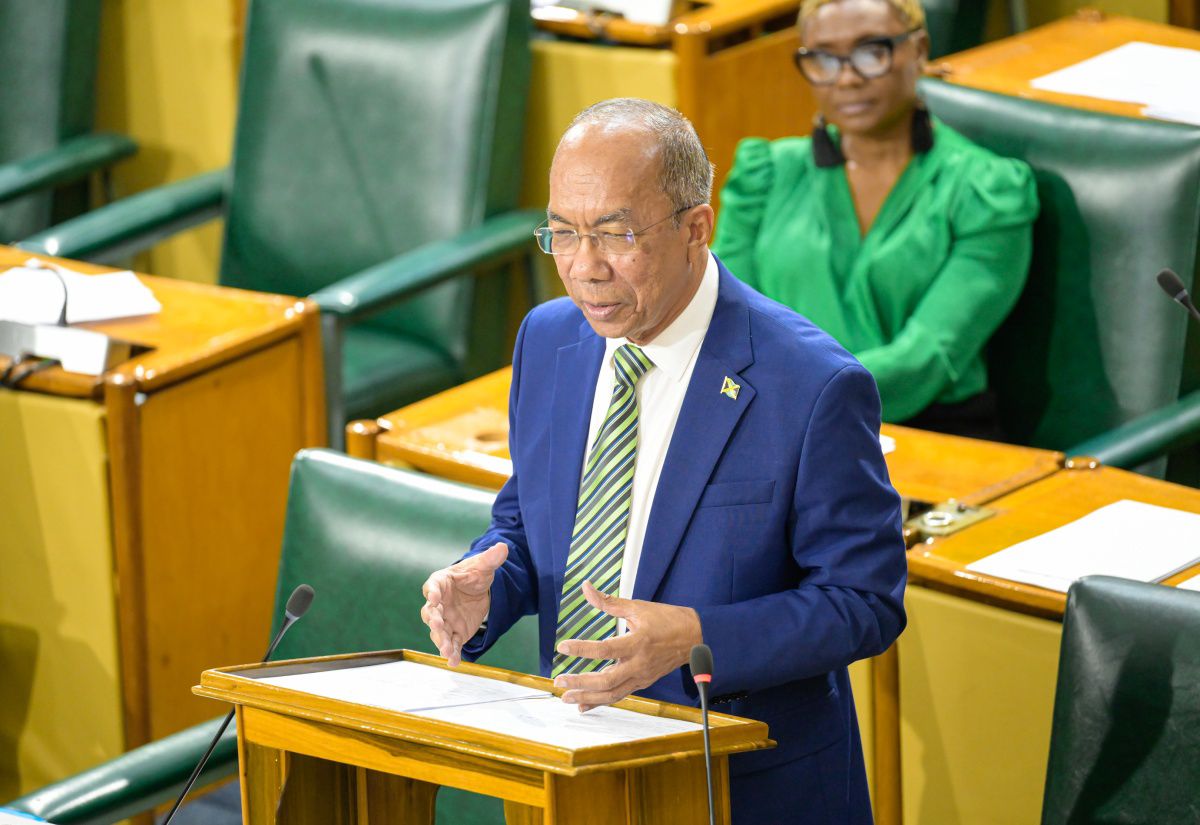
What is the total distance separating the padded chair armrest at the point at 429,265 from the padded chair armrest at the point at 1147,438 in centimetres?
123

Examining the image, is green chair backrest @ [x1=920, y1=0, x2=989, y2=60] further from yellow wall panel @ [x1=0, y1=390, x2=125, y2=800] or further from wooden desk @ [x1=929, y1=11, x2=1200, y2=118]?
yellow wall panel @ [x1=0, y1=390, x2=125, y2=800]

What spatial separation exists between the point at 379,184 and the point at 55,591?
1198mm

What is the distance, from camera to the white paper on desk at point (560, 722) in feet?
4.66

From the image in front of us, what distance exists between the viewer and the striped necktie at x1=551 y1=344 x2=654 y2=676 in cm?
174

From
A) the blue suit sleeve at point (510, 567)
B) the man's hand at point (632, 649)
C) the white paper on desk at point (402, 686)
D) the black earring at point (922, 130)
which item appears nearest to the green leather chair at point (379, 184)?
the black earring at point (922, 130)

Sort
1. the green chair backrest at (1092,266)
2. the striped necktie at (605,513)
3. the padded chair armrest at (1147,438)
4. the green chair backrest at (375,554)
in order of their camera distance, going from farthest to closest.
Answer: the green chair backrest at (1092,266), the padded chair armrest at (1147,438), the green chair backrest at (375,554), the striped necktie at (605,513)

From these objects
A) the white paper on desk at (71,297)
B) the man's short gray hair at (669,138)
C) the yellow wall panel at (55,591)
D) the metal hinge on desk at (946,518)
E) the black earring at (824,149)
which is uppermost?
the man's short gray hair at (669,138)

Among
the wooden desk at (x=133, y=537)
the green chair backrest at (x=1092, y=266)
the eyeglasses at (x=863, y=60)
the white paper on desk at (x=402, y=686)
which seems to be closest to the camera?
the white paper on desk at (x=402, y=686)

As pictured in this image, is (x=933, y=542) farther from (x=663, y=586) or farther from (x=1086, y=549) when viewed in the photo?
(x=663, y=586)

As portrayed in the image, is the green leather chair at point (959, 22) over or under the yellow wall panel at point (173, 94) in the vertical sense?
over

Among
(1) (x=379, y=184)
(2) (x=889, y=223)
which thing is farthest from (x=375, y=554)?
(1) (x=379, y=184)

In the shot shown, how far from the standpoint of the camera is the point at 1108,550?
7.43 feet

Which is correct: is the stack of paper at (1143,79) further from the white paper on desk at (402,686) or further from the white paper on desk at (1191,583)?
the white paper on desk at (402,686)

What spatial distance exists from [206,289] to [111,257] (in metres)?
0.61
